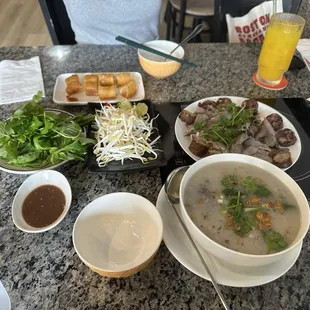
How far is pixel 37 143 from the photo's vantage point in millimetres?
868

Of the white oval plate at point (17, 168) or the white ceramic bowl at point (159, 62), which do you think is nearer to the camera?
the white oval plate at point (17, 168)

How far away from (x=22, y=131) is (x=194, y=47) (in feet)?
3.29

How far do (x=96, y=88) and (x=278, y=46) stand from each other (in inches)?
29.5

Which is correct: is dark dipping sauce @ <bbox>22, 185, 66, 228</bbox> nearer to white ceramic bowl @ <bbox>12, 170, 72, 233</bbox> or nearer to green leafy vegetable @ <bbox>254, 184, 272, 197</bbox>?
white ceramic bowl @ <bbox>12, 170, 72, 233</bbox>

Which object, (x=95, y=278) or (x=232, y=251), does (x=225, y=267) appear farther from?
(x=95, y=278)

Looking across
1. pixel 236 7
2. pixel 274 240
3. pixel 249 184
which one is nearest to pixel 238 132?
pixel 249 184

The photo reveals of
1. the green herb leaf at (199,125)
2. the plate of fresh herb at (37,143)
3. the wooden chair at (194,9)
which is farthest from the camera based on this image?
the wooden chair at (194,9)

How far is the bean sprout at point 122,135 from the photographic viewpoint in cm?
92

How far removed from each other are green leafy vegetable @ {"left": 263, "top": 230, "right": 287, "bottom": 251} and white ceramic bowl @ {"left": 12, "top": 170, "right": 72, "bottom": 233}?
0.49 m

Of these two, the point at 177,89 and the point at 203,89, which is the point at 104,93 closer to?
the point at 177,89

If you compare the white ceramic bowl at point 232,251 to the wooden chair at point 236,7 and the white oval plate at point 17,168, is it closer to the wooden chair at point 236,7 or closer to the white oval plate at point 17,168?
the white oval plate at point 17,168

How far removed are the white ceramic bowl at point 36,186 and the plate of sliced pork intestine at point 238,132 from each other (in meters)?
0.38

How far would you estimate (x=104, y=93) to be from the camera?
1.19m

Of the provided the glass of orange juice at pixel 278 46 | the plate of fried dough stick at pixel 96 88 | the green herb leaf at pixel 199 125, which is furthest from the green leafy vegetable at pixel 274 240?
Answer: the glass of orange juice at pixel 278 46
